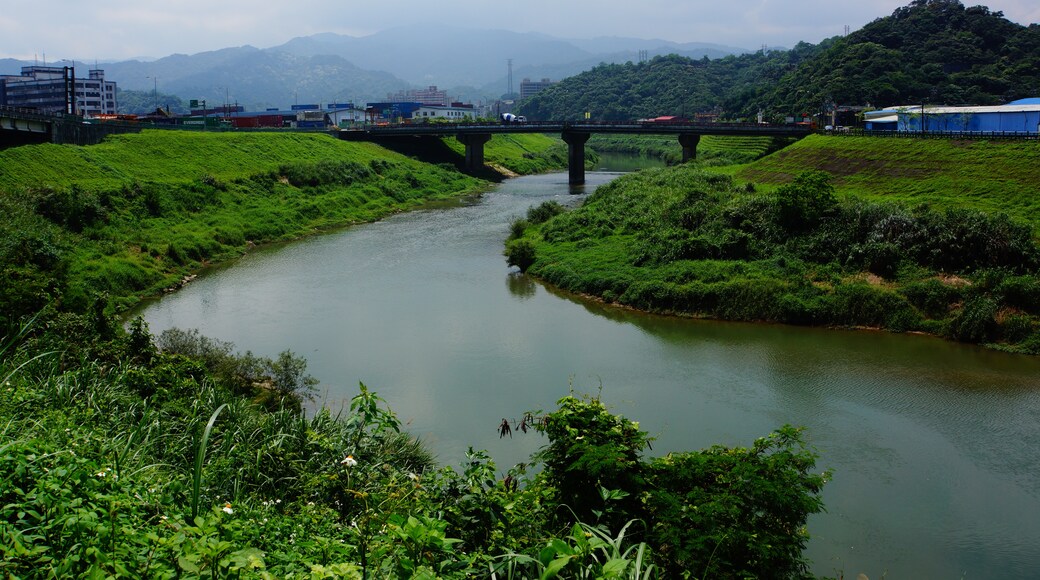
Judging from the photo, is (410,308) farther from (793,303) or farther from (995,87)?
(995,87)

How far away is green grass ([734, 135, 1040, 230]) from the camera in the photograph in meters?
35.7

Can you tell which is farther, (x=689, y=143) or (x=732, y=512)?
(x=689, y=143)

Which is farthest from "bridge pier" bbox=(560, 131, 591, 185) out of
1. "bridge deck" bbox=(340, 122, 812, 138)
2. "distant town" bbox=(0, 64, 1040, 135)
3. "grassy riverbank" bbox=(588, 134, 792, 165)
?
"distant town" bbox=(0, 64, 1040, 135)

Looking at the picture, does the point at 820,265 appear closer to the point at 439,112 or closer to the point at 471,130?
Answer: the point at 471,130

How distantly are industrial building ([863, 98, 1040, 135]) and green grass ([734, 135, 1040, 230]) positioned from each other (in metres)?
5.52

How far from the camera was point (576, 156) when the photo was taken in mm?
75000

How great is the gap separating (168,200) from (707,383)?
32.6 m

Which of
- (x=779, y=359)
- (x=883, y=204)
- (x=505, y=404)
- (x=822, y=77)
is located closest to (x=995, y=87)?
(x=822, y=77)

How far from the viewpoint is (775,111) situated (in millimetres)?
94875

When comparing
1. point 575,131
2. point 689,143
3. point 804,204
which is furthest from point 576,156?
point 804,204

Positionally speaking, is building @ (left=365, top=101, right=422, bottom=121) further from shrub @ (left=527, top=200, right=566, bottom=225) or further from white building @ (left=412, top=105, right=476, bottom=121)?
shrub @ (left=527, top=200, right=566, bottom=225)

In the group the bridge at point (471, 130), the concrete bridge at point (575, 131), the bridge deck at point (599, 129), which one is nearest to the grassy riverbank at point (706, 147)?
the concrete bridge at point (575, 131)

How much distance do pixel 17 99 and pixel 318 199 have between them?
116234 mm

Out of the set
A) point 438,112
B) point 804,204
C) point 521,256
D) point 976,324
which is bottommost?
point 976,324
